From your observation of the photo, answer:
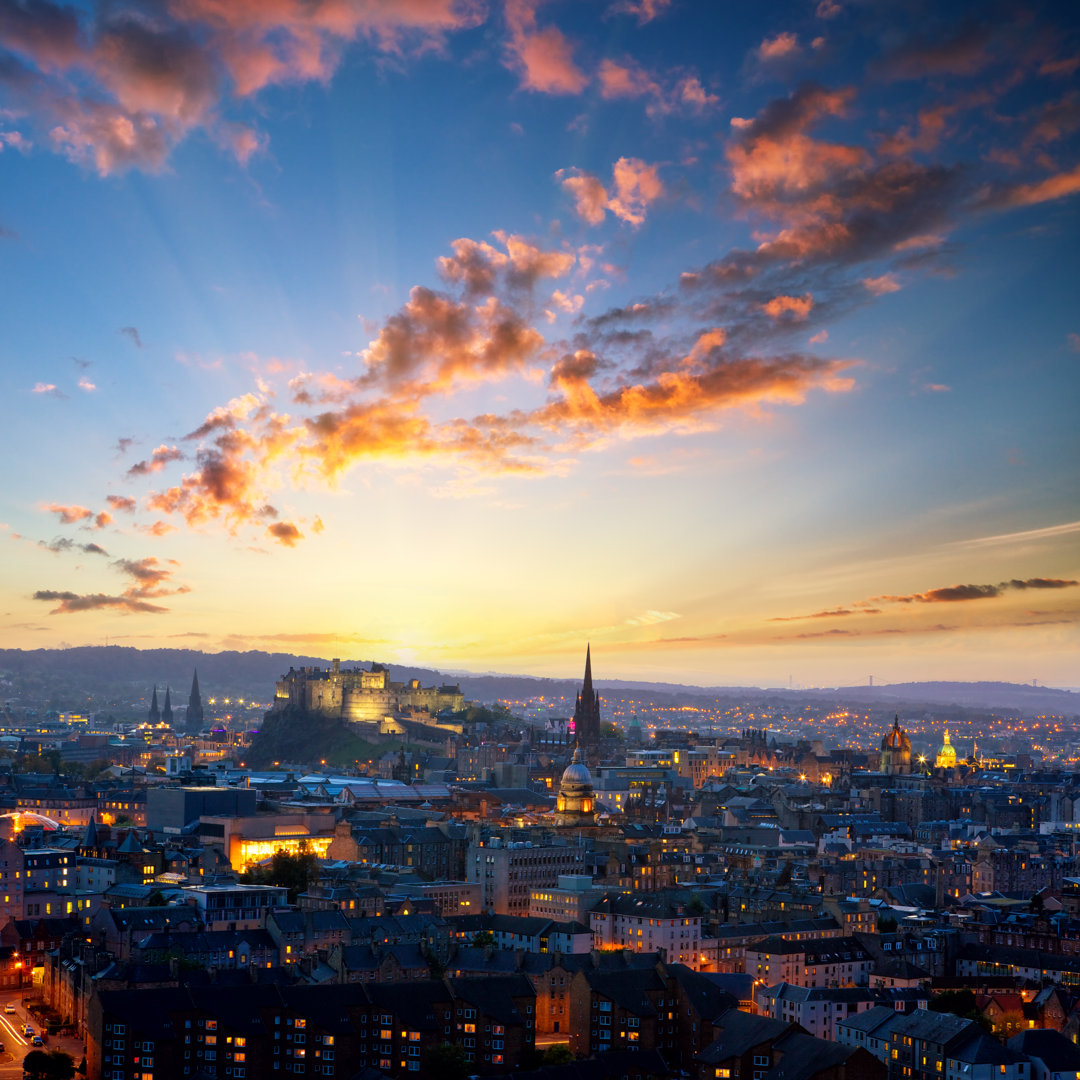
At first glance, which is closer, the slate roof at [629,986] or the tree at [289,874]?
the slate roof at [629,986]

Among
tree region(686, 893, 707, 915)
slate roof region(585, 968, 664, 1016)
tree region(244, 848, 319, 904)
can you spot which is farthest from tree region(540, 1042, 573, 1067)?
tree region(244, 848, 319, 904)

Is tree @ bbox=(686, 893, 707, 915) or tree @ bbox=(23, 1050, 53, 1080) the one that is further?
tree @ bbox=(686, 893, 707, 915)

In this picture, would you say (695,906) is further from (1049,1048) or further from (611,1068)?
(1049,1048)

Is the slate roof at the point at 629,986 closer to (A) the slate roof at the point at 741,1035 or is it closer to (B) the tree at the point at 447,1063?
(A) the slate roof at the point at 741,1035

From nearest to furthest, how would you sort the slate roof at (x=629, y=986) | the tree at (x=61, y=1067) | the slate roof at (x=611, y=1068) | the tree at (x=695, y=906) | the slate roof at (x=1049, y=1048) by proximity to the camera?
the tree at (x=61, y=1067)
the slate roof at (x=611, y=1068)
the slate roof at (x=1049, y=1048)
the slate roof at (x=629, y=986)
the tree at (x=695, y=906)

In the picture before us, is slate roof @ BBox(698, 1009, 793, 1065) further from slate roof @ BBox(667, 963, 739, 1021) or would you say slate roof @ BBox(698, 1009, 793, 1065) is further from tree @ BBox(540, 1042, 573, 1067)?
tree @ BBox(540, 1042, 573, 1067)

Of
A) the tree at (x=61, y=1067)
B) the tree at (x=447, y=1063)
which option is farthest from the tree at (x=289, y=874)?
the tree at (x=61, y=1067)

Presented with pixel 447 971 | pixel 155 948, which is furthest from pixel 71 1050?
pixel 447 971

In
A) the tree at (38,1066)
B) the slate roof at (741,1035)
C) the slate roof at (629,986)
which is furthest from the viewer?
the slate roof at (629,986)

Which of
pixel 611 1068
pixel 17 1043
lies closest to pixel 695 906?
pixel 611 1068
